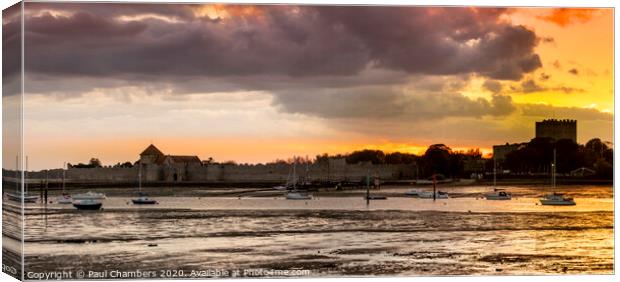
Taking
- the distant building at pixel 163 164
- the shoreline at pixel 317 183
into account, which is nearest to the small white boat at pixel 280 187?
the shoreline at pixel 317 183

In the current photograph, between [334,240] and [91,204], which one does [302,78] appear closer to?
[334,240]

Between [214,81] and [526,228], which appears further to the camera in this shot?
[526,228]

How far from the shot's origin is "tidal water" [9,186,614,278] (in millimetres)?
16359

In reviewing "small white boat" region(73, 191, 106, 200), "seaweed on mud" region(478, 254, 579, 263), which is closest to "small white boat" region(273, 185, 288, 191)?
"small white boat" region(73, 191, 106, 200)

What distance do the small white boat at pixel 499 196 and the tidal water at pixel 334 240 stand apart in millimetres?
129

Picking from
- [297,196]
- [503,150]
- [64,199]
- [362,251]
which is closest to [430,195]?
[297,196]

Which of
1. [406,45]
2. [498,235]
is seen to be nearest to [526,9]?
[406,45]

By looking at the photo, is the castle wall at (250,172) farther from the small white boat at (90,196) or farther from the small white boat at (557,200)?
the small white boat at (557,200)

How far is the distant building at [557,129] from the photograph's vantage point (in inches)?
696

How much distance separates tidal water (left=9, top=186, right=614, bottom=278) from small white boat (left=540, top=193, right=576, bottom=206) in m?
0.10

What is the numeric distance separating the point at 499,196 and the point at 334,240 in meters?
3.06

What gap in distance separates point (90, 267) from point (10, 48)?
2.69 meters

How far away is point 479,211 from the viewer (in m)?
19.4

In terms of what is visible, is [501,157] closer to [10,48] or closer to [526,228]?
[526,228]
